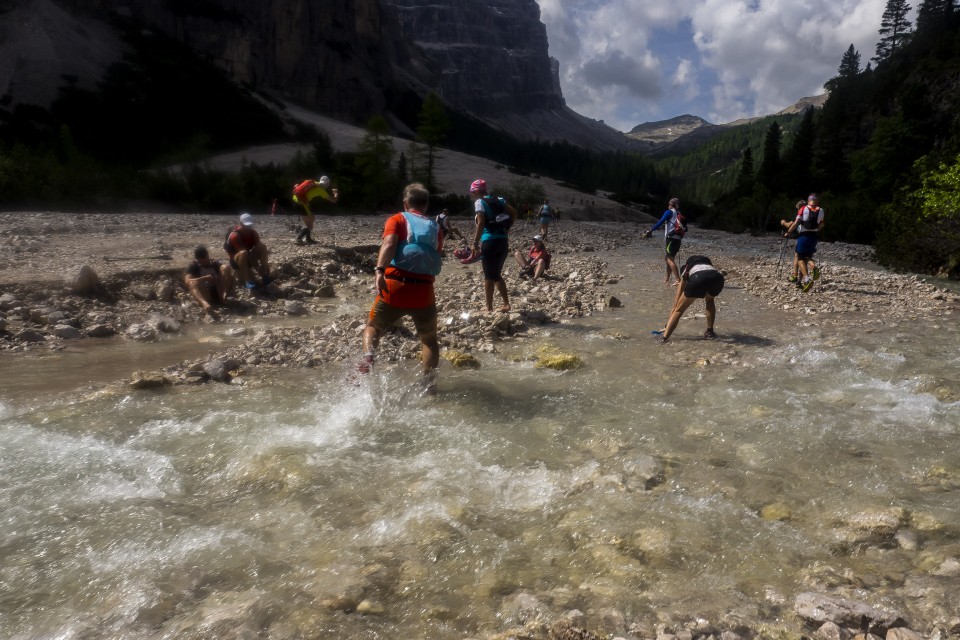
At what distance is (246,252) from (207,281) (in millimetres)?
1159

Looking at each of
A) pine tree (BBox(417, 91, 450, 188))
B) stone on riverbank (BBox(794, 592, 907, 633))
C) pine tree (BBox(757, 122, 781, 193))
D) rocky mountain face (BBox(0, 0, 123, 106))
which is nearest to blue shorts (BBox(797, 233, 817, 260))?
stone on riverbank (BBox(794, 592, 907, 633))

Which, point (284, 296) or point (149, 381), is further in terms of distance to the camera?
point (284, 296)

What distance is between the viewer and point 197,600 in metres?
3.14

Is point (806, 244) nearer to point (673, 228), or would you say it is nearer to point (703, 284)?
point (673, 228)

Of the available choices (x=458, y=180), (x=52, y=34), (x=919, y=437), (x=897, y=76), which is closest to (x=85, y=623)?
(x=919, y=437)

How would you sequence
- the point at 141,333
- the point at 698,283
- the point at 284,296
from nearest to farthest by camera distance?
the point at 698,283 → the point at 141,333 → the point at 284,296

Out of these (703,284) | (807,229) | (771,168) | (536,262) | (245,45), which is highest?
(245,45)

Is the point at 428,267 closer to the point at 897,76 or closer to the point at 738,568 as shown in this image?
the point at 738,568

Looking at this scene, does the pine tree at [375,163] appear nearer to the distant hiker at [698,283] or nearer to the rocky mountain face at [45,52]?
the distant hiker at [698,283]

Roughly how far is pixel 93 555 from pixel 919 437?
6.57m

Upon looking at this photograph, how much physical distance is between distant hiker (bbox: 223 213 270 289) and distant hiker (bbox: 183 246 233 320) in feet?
1.91

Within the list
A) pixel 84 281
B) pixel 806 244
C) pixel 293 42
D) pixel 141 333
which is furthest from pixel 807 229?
pixel 293 42

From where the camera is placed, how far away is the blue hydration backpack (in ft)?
18.5

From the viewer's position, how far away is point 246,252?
36.9 feet
